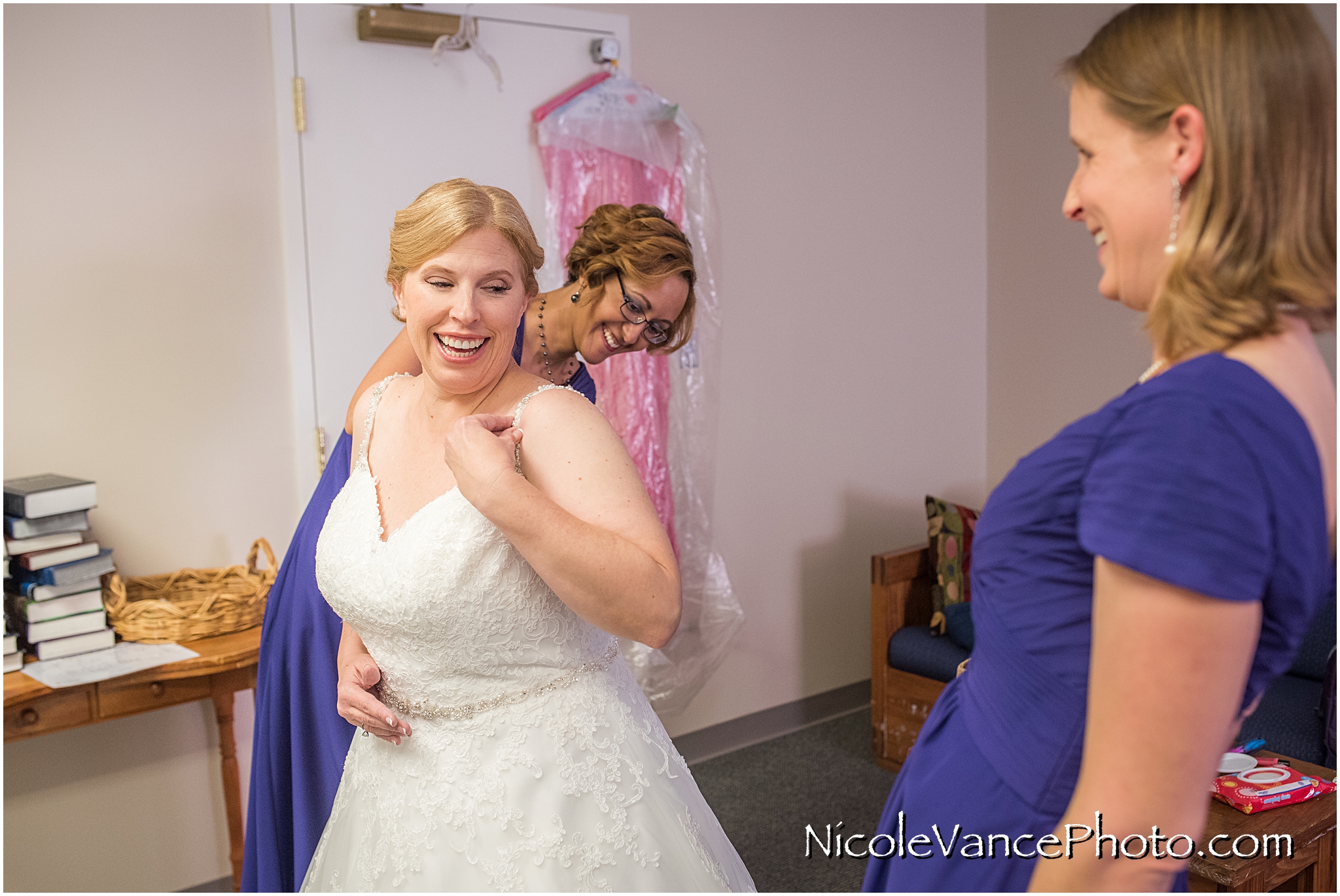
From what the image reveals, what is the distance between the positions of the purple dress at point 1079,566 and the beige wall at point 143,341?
2.25 meters

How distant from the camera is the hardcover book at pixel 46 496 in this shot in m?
2.28

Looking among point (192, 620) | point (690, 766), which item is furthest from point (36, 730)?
point (690, 766)

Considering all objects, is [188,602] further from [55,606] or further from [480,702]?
[480,702]

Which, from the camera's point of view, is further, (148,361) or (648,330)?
(148,361)

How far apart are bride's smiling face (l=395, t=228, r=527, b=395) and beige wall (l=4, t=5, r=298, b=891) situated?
146 cm

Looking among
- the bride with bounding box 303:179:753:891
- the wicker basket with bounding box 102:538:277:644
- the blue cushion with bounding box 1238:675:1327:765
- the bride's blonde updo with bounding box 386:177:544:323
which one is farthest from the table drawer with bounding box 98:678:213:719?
the blue cushion with bounding box 1238:675:1327:765

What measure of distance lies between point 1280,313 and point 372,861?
4.20 feet

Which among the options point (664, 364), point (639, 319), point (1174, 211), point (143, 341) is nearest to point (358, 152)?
point (143, 341)

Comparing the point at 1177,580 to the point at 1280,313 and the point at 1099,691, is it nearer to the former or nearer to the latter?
the point at 1099,691

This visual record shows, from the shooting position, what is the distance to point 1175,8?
0.80 metres

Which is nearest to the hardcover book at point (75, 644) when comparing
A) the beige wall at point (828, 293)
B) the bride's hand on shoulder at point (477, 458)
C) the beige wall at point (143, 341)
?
the beige wall at point (143, 341)

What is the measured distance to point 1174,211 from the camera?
31.7 inches

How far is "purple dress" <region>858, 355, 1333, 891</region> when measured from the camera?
74cm

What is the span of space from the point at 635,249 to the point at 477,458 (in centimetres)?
90
